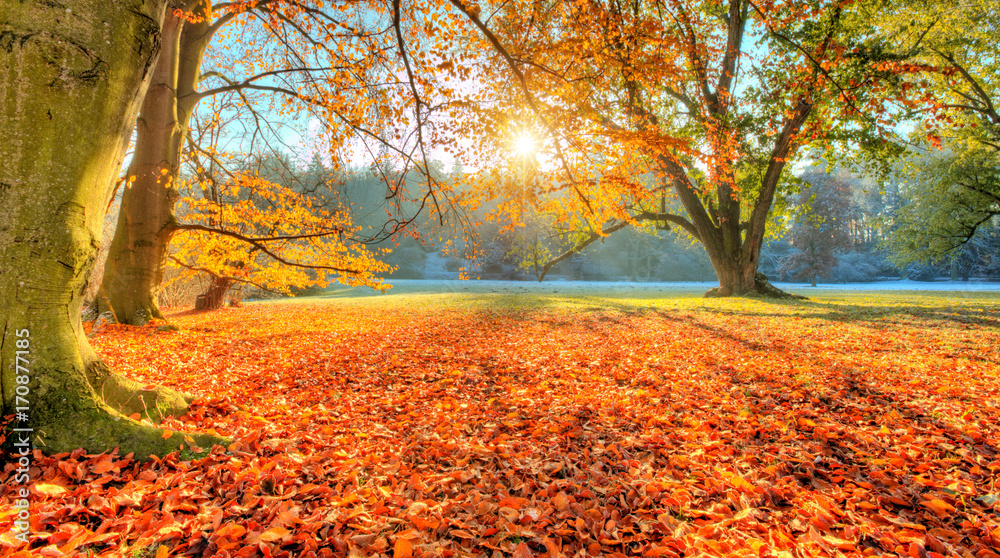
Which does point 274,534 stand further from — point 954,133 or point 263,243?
point 954,133

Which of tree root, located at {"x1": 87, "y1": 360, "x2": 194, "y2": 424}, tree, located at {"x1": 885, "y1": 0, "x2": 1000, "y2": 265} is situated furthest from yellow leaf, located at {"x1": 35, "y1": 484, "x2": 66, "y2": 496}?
tree, located at {"x1": 885, "y1": 0, "x2": 1000, "y2": 265}

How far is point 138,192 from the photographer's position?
7371 millimetres

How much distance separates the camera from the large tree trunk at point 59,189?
2.28m

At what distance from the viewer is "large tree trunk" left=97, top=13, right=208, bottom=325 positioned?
7.24 meters

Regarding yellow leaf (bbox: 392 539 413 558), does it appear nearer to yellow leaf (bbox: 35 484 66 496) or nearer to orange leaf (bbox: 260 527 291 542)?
orange leaf (bbox: 260 527 291 542)

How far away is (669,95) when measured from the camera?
15.3 meters

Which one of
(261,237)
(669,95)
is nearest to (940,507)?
(261,237)

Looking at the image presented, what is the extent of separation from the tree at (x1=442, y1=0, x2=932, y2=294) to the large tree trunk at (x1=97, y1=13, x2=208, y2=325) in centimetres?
595

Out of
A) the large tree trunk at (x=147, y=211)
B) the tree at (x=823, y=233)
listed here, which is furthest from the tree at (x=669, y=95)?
the tree at (x=823, y=233)

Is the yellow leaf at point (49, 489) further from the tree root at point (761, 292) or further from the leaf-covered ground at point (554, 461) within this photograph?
the tree root at point (761, 292)

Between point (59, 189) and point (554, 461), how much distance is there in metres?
3.86

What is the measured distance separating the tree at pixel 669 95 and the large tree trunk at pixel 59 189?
11.6 ft

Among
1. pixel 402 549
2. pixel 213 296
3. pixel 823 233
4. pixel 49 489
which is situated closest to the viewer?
pixel 402 549

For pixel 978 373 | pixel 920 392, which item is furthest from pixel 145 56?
pixel 978 373
